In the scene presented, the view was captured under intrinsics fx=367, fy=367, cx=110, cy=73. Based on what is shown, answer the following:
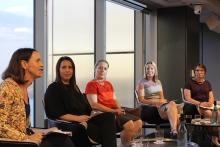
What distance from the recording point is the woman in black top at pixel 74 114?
3.64 m

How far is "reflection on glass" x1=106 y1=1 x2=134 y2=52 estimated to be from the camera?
22.1 ft

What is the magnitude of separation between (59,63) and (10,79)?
1.28 m

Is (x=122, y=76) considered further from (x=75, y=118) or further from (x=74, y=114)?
(x=75, y=118)

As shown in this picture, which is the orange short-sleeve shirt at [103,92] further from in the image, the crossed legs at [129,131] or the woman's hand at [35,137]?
the woman's hand at [35,137]

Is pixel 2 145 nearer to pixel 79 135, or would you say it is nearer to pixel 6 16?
pixel 79 135

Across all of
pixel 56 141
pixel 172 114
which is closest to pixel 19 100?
pixel 56 141

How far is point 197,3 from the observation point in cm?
672

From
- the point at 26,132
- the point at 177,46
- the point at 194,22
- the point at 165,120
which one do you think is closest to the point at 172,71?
the point at 177,46

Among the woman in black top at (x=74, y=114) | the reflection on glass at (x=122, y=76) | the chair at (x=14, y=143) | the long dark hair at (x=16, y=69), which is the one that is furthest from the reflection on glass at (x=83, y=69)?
the chair at (x=14, y=143)

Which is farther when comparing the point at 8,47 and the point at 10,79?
the point at 8,47

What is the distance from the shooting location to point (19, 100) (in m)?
2.60

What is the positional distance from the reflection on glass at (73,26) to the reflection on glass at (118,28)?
0.74m

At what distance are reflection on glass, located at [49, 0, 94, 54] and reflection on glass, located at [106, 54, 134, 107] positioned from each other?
3.01 feet

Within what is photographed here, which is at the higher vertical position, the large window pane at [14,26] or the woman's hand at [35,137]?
the large window pane at [14,26]
